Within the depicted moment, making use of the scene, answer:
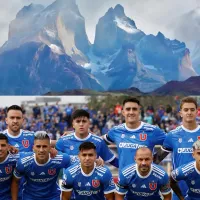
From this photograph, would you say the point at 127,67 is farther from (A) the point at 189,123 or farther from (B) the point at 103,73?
(A) the point at 189,123

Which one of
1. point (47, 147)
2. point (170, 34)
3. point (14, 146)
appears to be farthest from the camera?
point (170, 34)

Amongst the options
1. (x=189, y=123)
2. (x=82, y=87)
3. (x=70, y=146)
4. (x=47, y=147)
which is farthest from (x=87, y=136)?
(x=82, y=87)

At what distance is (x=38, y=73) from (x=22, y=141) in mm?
23109

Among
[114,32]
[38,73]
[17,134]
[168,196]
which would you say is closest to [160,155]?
[168,196]

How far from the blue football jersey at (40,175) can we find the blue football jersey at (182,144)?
143 cm

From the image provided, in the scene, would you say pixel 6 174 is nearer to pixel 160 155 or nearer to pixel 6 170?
pixel 6 170

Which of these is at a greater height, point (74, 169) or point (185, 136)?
point (185, 136)

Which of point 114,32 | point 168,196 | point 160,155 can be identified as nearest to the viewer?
point 168,196

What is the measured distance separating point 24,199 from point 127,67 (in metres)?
23.2

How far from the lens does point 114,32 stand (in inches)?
1159

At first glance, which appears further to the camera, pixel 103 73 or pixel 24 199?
pixel 103 73

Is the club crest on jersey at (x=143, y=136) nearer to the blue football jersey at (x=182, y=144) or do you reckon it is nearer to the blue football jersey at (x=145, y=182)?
the blue football jersey at (x=182, y=144)

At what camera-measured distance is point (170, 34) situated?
2903 cm

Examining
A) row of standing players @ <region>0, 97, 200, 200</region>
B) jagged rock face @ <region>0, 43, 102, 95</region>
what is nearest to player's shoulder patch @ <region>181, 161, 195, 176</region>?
row of standing players @ <region>0, 97, 200, 200</region>
